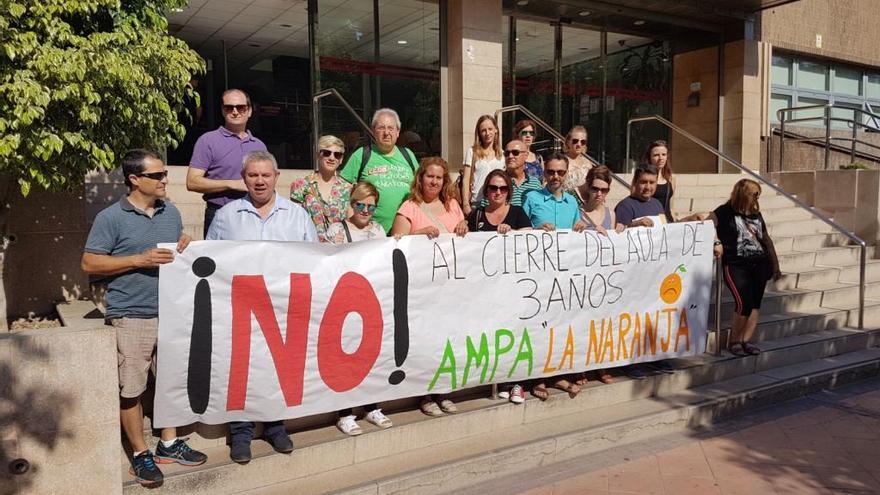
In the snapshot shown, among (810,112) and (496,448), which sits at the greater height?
(810,112)

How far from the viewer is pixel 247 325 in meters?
3.70

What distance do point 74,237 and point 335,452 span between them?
3.21m


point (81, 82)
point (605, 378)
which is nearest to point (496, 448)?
point (605, 378)

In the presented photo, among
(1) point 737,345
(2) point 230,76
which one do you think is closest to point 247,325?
(1) point 737,345

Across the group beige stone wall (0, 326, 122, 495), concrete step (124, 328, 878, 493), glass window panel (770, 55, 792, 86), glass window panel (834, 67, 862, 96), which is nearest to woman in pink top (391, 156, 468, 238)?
concrete step (124, 328, 878, 493)

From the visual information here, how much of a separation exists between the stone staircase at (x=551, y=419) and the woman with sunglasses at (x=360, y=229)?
0.30 feet

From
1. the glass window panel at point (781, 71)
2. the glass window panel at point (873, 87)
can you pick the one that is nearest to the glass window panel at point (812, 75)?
the glass window panel at point (781, 71)

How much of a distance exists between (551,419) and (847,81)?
16.9 meters

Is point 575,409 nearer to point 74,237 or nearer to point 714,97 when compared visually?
point 74,237

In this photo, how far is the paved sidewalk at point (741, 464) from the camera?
399 cm

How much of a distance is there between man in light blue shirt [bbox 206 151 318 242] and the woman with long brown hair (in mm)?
3914

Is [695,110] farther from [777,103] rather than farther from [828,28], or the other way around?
[828,28]

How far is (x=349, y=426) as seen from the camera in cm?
399

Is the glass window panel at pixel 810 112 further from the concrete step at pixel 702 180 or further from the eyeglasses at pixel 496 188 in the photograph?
the eyeglasses at pixel 496 188
